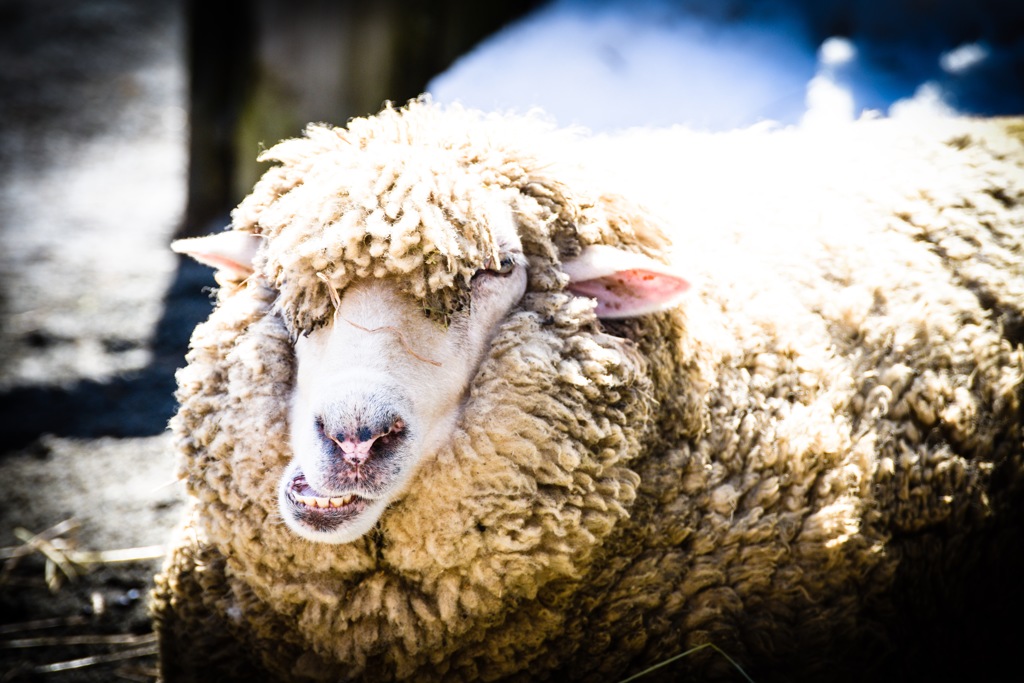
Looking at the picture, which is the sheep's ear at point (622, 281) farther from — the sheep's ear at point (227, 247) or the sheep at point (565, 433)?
the sheep's ear at point (227, 247)

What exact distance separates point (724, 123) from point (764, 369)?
1575 mm

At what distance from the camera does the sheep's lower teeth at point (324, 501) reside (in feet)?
5.40

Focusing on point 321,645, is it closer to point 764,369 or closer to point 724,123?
point 764,369

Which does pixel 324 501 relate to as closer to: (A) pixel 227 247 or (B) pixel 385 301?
(B) pixel 385 301

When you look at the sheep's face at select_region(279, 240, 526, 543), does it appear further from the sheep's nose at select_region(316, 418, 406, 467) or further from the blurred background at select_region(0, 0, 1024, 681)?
the blurred background at select_region(0, 0, 1024, 681)

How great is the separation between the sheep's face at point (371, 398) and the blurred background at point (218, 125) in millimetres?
754

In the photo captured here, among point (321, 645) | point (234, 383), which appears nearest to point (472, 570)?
point (321, 645)

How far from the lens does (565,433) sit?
177 centimetres

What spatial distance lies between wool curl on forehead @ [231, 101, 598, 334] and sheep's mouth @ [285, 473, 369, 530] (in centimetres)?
37

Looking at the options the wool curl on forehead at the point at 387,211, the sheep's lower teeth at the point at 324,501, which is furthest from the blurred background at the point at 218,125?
the sheep's lower teeth at the point at 324,501

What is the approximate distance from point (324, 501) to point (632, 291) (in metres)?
0.86

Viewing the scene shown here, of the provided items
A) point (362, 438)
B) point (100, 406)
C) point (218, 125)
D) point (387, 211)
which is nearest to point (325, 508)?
point (362, 438)

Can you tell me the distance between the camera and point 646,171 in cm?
241

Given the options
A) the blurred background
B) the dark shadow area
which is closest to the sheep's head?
the blurred background
